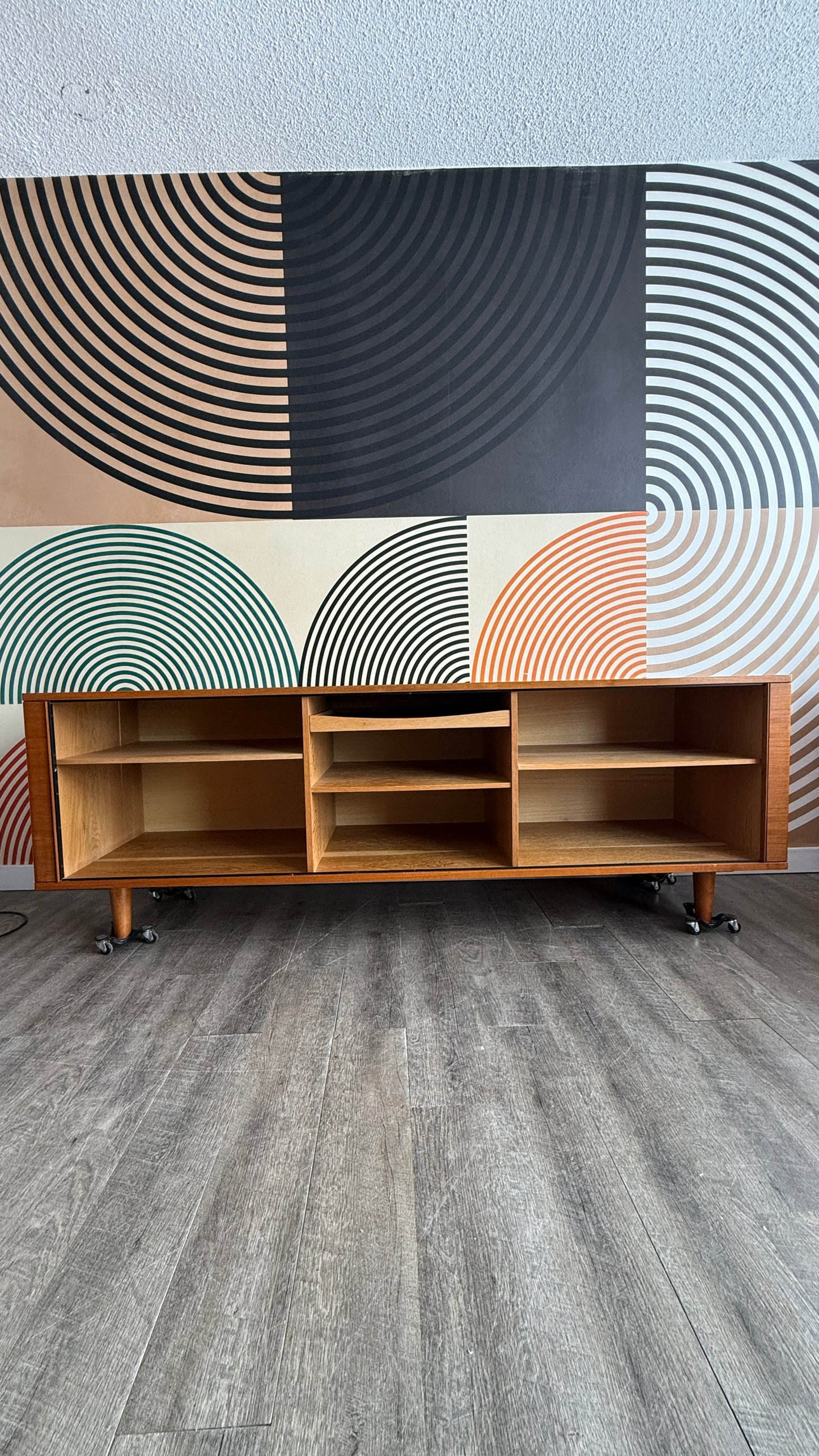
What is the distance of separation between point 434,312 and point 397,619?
874mm

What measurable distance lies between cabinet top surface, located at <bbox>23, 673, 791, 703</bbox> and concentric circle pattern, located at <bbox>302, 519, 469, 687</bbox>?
0.15 metres

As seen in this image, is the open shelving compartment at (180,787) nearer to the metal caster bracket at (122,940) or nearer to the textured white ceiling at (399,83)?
the metal caster bracket at (122,940)

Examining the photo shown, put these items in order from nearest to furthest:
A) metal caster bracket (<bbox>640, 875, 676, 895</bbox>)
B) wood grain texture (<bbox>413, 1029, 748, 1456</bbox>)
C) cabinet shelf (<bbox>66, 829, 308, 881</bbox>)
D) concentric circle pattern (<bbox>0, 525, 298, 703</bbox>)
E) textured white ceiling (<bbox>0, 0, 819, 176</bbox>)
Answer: wood grain texture (<bbox>413, 1029, 748, 1456</bbox>) < textured white ceiling (<bbox>0, 0, 819, 176</bbox>) < cabinet shelf (<bbox>66, 829, 308, 881</bbox>) < concentric circle pattern (<bbox>0, 525, 298, 703</bbox>) < metal caster bracket (<bbox>640, 875, 676, 895</bbox>)

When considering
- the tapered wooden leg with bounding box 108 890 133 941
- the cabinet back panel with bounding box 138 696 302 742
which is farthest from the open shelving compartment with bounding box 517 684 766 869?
the tapered wooden leg with bounding box 108 890 133 941

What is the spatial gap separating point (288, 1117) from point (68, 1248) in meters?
0.35

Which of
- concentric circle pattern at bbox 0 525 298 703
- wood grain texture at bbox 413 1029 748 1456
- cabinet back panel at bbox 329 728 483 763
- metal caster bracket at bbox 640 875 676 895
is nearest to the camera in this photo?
wood grain texture at bbox 413 1029 748 1456

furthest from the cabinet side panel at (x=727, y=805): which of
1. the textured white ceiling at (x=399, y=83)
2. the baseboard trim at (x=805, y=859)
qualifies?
the textured white ceiling at (x=399, y=83)

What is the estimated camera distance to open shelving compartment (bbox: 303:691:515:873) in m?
1.94

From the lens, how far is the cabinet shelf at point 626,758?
1897mm

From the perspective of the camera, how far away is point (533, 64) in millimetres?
1997

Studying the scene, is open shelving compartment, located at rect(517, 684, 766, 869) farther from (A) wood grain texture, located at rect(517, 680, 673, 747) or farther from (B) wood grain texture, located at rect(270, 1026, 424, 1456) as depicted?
(B) wood grain texture, located at rect(270, 1026, 424, 1456)

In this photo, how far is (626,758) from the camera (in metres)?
1.95

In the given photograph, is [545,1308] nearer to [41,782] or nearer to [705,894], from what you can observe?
[705,894]

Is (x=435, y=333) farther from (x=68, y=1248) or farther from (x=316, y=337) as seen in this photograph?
Answer: (x=68, y=1248)
